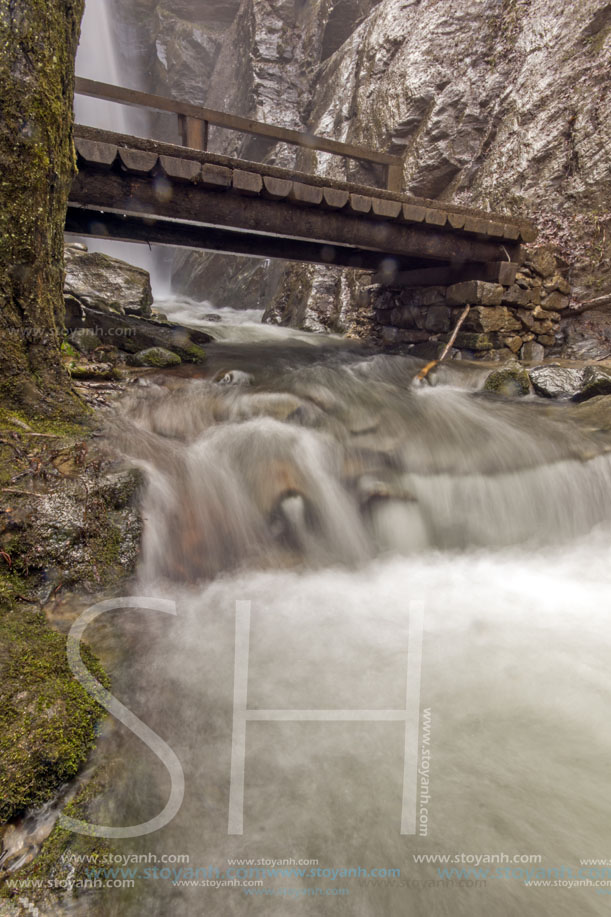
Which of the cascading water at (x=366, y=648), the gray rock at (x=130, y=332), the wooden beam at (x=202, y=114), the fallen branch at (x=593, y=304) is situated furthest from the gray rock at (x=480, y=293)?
the gray rock at (x=130, y=332)

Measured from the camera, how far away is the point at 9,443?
2791mm

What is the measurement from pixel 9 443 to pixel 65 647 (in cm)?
140

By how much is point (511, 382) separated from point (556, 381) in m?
0.53

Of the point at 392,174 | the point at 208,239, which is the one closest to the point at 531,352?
the point at 392,174

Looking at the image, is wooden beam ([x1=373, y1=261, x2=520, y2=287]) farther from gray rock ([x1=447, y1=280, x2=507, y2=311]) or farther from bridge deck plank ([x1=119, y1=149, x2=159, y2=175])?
bridge deck plank ([x1=119, y1=149, x2=159, y2=175])

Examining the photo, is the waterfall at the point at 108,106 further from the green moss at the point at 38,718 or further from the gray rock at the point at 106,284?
the green moss at the point at 38,718

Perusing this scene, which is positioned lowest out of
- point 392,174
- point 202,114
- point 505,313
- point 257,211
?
point 505,313

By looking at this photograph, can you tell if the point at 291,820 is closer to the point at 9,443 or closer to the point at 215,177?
the point at 9,443

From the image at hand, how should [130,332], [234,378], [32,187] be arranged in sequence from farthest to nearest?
[130,332] < [234,378] < [32,187]

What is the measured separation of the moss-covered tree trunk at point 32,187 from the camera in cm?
287

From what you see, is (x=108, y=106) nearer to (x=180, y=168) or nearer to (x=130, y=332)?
Result: (x=130, y=332)

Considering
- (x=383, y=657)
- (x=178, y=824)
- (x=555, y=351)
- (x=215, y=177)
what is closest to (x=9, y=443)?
(x=178, y=824)

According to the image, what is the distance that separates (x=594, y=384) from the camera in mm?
5703

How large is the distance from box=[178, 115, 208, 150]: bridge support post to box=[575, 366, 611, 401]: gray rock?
20.7 ft
